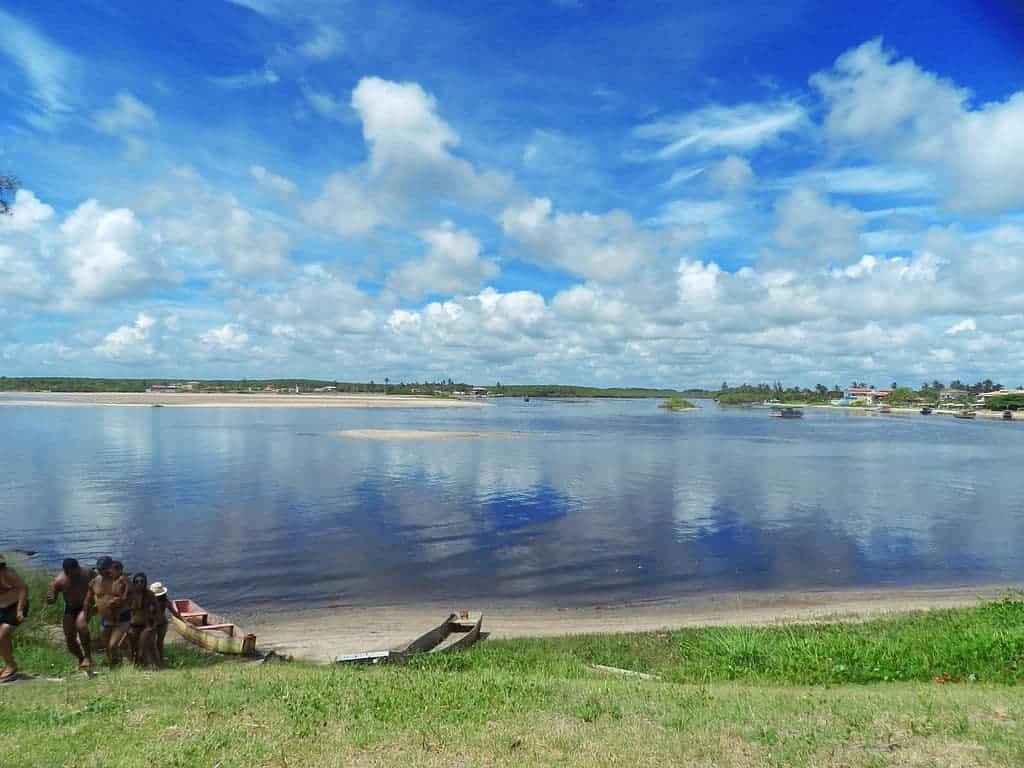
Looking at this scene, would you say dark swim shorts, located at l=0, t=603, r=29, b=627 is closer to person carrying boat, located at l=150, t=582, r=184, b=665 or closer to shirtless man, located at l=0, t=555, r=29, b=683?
shirtless man, located at l=0, t=555, r=29, b=683

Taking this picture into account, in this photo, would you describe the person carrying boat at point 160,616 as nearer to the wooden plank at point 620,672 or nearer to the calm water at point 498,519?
the calm water at point 498,519

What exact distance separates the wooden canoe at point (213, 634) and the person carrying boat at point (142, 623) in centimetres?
250

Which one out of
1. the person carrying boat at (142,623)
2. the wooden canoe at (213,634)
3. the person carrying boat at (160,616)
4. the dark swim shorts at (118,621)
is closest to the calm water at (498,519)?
the wooden canoe at (213,634)

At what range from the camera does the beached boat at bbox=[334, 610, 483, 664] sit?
619 inches

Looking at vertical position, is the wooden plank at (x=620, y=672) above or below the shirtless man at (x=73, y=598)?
below

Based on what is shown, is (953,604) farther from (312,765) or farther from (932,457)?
(932,457)

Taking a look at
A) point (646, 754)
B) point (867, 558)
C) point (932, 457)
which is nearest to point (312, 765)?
point (646, 754)

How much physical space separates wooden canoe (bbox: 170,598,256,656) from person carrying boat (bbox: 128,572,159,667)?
2.50 m

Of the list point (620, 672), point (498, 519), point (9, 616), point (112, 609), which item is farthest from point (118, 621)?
point (498, 519)

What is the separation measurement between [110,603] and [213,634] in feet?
11.9

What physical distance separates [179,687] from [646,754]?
24.1 ft

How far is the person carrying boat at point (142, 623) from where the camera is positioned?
555 inches

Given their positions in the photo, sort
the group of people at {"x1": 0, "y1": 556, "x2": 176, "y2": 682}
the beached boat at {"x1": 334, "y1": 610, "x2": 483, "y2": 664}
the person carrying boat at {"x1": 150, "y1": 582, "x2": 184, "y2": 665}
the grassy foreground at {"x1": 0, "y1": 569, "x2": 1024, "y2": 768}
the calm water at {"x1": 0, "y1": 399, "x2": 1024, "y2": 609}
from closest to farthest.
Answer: the grassy foreground at {"x1": 0, "y1": 569, "x2": 1024, "y2": 768}, the group of people at {"x1": 0, "y1": 556, "x2": 176, "y2": 682}, the person carrying boat at {"x1": 150, "y1": 582, "x2": 184, "y2": 665}, the beached boat at {"x1": 334, "y1": 610, "x2": 483, "y2": 664}, the calm water at {"x1": 0, "y1": 399, "x2": 1024, "y2": 609}

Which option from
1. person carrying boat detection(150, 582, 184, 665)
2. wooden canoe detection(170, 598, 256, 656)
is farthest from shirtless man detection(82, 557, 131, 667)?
wooden canoe detection(170, 598, 256, 656)
